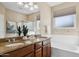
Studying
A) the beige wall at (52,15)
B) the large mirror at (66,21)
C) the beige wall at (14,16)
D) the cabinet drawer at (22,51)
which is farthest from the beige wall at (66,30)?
the cabinet drawer at (22,51)

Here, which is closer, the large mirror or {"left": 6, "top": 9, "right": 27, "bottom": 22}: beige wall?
{"left": 6, "top": 9, "right": 27, "bottom": 22}: beige wall

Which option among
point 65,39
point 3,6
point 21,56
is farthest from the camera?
point 65,39

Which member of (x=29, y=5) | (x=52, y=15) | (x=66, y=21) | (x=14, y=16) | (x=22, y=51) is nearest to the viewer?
(x=22, y=51)

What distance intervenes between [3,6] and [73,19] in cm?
256

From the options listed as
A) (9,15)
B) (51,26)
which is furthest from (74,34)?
(9,15)

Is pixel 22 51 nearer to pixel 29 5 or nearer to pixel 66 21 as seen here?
pixel 29 5

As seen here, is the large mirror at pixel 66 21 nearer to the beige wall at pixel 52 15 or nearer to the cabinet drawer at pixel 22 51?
the beige wall at pixel 52 15

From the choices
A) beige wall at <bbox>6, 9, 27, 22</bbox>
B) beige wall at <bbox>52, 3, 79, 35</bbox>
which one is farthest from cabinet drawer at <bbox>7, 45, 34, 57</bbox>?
beige wall at <bbox>52, 3, 79, 35</bbox>

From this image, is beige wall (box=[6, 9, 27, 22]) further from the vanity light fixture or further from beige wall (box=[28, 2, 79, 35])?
beige wall (box=[28, 2, 79, 35])

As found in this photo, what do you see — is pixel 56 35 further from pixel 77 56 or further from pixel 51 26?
pixel 77 56

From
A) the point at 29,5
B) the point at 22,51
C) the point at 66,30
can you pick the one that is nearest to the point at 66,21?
the point at 66,30

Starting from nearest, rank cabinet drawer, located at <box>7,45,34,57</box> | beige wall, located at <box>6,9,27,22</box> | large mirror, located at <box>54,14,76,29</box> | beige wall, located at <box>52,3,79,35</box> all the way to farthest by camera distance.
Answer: cabinet drawer, located at <box>7,45,34,57</box>
beige wall, located at <box>6,9,27,22</box>
beige wall, located at <box>52,3,79,35</box>
large mirror, located at <box>54,14,76,29</box>

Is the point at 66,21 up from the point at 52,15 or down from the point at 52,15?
down

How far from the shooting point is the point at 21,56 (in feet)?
4.94
